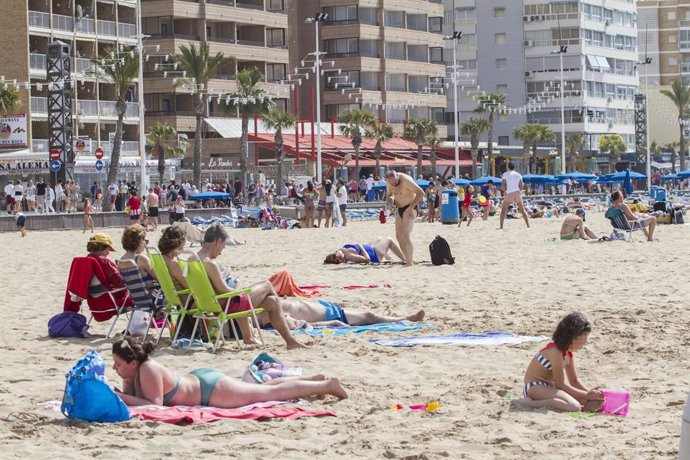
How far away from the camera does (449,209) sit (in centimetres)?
3531

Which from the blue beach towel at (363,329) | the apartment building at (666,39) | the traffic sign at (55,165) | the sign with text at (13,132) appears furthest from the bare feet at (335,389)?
the apartment building at (666,39)

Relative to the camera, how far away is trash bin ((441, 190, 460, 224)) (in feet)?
115

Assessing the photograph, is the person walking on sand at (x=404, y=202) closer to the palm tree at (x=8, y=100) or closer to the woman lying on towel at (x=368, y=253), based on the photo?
the woman lying on towel at (x=368, y=253)

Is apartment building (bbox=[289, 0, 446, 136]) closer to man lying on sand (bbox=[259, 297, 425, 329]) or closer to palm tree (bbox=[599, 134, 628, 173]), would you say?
palm tree (bbox=[599, 134, 628, 173])

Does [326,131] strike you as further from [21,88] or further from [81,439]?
[81,439]

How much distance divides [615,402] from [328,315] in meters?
4.55

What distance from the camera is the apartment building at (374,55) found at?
272 feet

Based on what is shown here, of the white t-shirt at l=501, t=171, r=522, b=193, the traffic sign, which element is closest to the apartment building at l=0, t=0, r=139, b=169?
the traffic sign

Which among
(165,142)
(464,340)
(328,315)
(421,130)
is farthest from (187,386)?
(421,130)

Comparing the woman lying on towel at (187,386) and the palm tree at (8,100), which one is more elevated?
the palm tree at (8,100)

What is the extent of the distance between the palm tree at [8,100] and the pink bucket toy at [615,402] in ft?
178

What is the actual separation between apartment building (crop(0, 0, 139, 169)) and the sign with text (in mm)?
728

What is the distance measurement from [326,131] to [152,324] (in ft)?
217

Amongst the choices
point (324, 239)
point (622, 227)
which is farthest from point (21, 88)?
point (622, 227)
